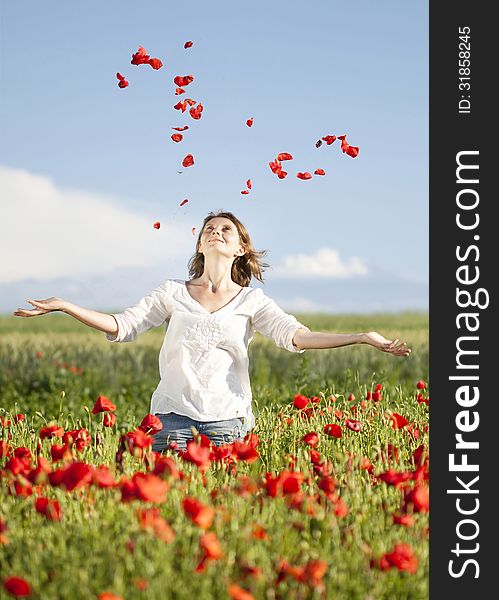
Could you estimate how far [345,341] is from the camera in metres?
4.58

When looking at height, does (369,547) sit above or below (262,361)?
below

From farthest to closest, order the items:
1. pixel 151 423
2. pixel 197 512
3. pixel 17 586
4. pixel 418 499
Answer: pixel 151 423, pixel 418 499, pixel 197 512, pixel 17 586

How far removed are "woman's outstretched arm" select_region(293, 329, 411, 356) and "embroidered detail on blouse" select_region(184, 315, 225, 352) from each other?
43 centimetres

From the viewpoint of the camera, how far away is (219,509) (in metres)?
3.12

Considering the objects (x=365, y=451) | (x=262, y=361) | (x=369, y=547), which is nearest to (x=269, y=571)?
(x=369, y=547)

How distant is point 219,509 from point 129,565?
59cm

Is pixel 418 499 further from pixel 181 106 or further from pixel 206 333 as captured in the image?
pixel 181 106

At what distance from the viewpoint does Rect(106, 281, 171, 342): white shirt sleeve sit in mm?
4898

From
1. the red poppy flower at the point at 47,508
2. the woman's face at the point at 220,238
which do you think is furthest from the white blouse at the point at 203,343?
the red poppy flower at the point at 47,508

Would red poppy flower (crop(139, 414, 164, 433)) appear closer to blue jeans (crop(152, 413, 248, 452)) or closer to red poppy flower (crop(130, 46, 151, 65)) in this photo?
blue jeans (crop(152, 413, 248, 452))

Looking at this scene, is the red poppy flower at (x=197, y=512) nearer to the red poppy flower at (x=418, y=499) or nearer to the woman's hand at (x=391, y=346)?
the red poppy flower at (x=418, y=499)

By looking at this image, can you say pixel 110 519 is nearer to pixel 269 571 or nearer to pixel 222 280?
pixel 269 571

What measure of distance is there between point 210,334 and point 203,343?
0.21 feet

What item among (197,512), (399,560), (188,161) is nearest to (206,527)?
(197,512)
